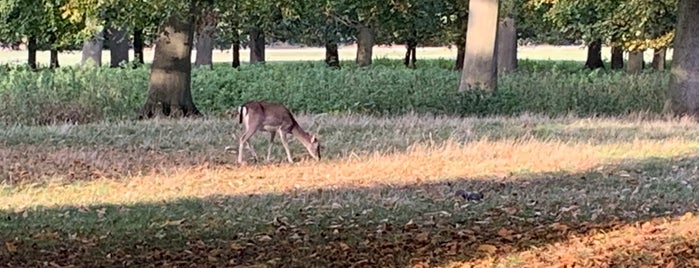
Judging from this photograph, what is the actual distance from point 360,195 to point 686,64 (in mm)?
11798

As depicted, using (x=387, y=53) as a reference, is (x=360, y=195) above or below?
above

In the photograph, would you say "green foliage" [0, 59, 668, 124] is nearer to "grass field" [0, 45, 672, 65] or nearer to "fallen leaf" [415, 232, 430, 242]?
"fallen leaf" [415, 232, 430, 242]

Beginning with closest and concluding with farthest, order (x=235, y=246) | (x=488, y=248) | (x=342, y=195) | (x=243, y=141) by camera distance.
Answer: (x=488, y=248) → (x=235, y=246) → (x=342, y=195) → (x=243, y=141)

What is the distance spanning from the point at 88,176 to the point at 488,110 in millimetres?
10096

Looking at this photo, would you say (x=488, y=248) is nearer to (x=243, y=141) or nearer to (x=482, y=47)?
(x=243, y=141)

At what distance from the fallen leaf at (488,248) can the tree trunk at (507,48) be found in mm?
23880

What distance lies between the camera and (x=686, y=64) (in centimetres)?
2045

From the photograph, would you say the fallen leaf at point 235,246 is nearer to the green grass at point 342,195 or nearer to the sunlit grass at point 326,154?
the green grass at point 342,195

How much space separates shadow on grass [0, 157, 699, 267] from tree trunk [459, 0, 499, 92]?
383 inches

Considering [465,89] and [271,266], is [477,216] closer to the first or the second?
[271,266]

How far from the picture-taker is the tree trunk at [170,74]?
19531 millimetres

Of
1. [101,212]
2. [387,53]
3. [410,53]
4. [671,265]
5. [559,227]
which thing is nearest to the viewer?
[671,265]

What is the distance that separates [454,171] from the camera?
12172 millimetres

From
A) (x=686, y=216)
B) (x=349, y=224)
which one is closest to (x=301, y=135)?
(x=349, y=224)
